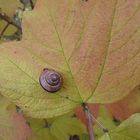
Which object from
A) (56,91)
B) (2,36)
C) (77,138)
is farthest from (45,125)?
(56,91)

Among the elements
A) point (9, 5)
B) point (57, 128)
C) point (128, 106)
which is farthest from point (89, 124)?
point (9, 5)

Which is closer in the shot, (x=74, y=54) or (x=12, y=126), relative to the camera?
(x=74, y=54)

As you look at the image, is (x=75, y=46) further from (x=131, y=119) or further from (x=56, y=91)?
(x=131, y=119)

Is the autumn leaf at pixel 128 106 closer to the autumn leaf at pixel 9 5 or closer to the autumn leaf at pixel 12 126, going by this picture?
the autumn leaf at pixel 12 126

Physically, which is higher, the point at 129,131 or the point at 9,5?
the point at 9,5

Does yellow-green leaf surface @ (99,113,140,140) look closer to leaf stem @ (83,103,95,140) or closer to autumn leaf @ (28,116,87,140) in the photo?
leaf stem @ (83,103,95,140)

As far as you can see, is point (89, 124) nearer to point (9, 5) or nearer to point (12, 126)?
point (12, 126)

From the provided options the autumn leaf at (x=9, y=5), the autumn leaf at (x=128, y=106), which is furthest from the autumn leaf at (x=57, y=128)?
the autumn leaf at (x=9, y=5)

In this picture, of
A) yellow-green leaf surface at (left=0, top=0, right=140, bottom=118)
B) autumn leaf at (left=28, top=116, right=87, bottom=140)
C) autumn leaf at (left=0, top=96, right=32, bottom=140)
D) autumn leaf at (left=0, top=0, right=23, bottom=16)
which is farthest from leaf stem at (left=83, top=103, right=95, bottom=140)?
autumn leaf at (left=0, top=0, right=23, bottom=16)
